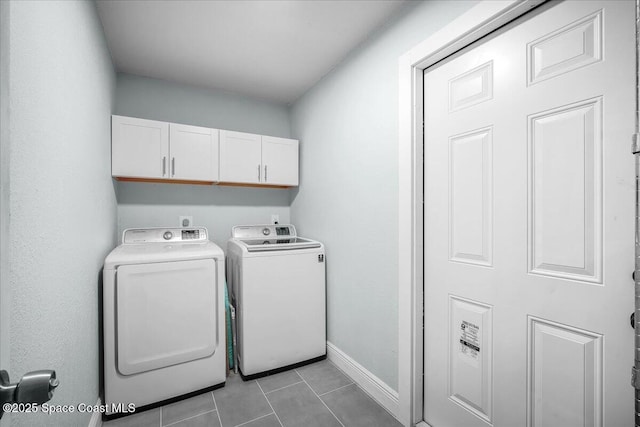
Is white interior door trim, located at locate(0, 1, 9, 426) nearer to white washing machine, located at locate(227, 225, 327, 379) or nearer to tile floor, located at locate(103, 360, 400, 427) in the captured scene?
tile floor, located at locate(103, 360, 400, 427)

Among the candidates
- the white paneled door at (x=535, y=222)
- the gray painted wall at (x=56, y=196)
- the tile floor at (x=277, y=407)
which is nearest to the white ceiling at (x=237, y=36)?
the gray painted wall at (x=56, y=196)

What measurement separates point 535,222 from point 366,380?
1478 millimetres

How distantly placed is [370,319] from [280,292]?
72 cm

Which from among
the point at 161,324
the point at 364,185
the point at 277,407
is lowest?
the point at 277,407

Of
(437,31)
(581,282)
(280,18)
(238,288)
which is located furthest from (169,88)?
(581,282)

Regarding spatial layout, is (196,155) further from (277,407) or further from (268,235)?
(277,407)

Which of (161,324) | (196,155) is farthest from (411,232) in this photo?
(196,155)

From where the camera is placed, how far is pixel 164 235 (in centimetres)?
248

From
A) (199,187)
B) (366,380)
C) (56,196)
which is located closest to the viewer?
(56,196)

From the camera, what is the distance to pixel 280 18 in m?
1.80

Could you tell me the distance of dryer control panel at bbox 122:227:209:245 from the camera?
7.82ft

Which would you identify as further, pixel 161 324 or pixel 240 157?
pixel 240 157

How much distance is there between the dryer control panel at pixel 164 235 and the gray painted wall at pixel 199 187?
22 cm

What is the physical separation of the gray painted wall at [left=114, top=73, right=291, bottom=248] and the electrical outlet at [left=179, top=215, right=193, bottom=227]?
0.04m
